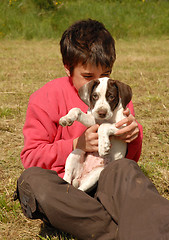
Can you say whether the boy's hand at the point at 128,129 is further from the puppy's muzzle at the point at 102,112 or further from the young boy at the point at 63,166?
the puppy's muzzle at the point at 102,112

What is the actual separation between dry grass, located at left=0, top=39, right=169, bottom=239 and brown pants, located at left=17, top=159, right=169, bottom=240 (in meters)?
0.39

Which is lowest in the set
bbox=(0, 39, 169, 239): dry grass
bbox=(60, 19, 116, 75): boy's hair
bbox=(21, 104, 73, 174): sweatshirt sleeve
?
bbox=(0, 39, 169, 239): dry grass

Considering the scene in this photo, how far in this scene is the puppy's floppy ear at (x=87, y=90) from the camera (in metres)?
2.64

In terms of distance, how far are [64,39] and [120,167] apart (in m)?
1.42

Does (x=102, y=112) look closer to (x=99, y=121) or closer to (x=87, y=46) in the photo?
(x=99, y=121)

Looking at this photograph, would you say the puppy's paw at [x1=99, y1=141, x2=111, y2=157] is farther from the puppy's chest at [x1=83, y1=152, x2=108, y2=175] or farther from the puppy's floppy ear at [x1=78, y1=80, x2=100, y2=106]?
the puppy's floppy ear at [x1=78, y1=80, x2=100, y2=106]

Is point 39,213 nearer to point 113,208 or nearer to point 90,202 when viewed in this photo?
point 90,202

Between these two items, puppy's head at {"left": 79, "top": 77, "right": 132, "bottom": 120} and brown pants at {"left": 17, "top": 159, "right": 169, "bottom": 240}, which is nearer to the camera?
brown pants at {"left": 17, "top": 159, "right": 169, "bottom": 240}

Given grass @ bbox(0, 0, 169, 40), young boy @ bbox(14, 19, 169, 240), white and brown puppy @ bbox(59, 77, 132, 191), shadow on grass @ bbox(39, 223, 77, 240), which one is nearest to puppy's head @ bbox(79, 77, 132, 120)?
white and brown puppy @ bbox(59, 77, 132, 191)

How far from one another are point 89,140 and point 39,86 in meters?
3.88

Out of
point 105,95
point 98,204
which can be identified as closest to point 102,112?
point 105,95

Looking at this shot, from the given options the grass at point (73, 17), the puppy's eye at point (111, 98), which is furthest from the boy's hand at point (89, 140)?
the grass at point (73, 17)

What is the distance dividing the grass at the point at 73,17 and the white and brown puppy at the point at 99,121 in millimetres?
9152

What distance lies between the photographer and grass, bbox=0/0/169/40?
448 inches
